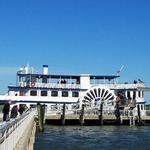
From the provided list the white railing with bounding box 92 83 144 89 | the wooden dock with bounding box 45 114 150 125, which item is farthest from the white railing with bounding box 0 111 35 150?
the white railing with bounding box 92 83 144 89

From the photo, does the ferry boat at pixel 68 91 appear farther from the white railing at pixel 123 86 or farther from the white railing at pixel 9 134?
the white railing at pixel 9 134

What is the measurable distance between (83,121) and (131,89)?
58.0ft

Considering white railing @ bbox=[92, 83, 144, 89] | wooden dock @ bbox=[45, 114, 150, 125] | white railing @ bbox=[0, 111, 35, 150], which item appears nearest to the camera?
white railing @ bbox=[0, 111, 35, 150]

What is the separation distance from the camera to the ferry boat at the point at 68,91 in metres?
65.7

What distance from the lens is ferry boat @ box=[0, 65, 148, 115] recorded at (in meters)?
65.7

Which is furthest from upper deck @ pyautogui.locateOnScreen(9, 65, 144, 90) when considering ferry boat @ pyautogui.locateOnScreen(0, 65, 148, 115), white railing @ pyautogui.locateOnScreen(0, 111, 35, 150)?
white railing @ pyautogui.locateOnScreen(0, 111, 35, 150)

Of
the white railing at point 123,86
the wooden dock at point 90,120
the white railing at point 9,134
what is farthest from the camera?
the white railing at point 123,86

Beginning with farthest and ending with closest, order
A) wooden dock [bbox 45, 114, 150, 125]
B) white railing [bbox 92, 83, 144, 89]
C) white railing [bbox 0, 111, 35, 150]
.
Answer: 1. white railing [bbox 92, 83, 144, 89]
2. wooden dock [bbox 45, 114, 150, 125]
3. white railing [bbox 0, 111, 35, 150]

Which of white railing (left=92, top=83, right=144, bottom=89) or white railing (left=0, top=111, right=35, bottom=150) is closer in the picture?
white railing (left=0, top=111, right=35, bottom=150)

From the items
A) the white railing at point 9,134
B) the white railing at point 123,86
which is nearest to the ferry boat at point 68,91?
the white railing at point 123,86

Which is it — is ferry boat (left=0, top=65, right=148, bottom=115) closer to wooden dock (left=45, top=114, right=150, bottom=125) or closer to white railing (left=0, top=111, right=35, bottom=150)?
wooden dock (left=45, top=114, right=150, bottom=125)

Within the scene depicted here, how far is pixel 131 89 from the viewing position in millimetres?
69375

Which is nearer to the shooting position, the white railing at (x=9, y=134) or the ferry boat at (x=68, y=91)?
the white railing at (x=9, y=134)

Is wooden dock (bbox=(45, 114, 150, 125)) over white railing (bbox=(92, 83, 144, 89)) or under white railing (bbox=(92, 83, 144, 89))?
under
